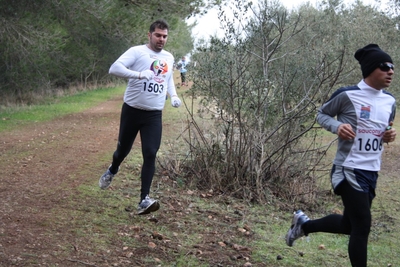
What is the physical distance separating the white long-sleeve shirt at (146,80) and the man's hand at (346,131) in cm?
240

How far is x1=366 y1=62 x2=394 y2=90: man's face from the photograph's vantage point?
438 centimetres

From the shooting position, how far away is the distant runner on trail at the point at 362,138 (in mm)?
4332

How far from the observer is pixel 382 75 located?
437 cm

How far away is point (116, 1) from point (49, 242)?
44.2ft

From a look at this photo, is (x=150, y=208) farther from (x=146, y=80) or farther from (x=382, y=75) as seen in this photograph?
(x=382, y=75)

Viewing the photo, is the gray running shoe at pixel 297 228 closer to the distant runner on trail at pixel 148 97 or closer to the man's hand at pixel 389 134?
the man's hand at pixel 389 134

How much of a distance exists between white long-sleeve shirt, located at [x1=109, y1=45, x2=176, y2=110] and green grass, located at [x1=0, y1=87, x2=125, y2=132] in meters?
8.91

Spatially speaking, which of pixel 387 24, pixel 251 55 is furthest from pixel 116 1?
pixel 251 55

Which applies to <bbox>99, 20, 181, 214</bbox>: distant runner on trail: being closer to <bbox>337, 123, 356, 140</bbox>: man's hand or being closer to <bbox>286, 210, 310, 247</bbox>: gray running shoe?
<bbox>286, 210, 310, 247</bbox>: gray running shoe

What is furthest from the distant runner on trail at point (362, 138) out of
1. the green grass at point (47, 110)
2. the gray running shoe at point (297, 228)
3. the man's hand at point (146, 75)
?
the green grass at point (47, 110)

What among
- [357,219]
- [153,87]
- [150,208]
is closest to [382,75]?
[357,219]

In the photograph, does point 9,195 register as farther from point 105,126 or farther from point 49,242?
point 105,126

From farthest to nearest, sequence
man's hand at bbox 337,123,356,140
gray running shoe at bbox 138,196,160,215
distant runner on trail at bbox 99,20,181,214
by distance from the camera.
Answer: distant runner on trail at bbox 99,20,181,214
gray running shoe at bbox 138,196,160,215
man's hand at bbox 337,123,356,140

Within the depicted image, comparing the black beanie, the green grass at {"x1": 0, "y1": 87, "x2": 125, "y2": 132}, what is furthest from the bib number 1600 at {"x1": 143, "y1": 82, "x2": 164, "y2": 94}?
the green grass at {"x1": 0, "y1": 87, "x2": 125, "y2": 132}
